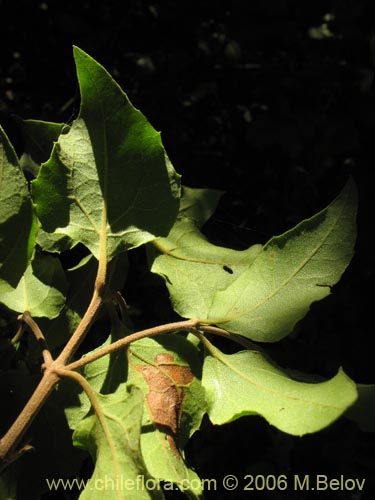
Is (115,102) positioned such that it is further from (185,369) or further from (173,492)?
(173,492)

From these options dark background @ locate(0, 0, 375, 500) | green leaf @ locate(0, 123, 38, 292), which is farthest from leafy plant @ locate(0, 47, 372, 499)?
dark background @ locate(0, 0, 375, 500)

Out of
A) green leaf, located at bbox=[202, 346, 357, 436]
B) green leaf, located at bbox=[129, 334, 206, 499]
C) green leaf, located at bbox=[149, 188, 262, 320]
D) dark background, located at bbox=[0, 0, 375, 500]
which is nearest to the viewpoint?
green leaf, located at bbox=[202, 346, 357, 436]

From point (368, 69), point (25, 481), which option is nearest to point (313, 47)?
point (368, 69)

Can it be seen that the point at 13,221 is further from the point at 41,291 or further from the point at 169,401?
the point at 169,401

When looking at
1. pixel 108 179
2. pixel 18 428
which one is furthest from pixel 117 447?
pixel 108 179

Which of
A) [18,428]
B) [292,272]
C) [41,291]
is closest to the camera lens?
[18,428]

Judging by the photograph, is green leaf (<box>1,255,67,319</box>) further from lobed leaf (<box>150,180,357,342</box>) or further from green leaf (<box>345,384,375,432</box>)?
green leaf (<box>345,384,375,432</box>)

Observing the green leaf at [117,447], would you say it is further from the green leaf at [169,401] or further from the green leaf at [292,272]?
the green leaf at [292,272]
